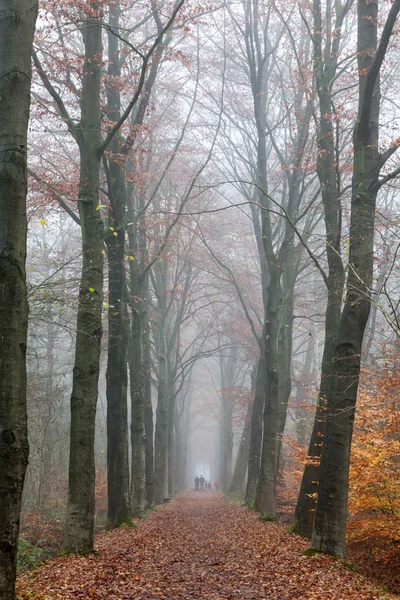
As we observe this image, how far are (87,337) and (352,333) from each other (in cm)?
412

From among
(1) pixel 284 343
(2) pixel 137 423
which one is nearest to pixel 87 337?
(2) pixel 137 423

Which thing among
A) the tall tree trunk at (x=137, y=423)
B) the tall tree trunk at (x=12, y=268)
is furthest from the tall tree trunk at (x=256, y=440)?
the tall tree trunk at (x=12, y=268)

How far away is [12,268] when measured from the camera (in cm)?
432

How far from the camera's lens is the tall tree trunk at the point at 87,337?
795 centimetres

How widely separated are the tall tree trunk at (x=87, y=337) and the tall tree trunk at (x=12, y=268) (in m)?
3.46

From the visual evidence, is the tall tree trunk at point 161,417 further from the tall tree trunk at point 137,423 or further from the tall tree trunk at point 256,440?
the tall tree trunk at point 137,423

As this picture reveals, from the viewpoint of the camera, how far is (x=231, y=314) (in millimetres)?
30562

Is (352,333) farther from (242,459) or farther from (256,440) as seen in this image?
(242,459)

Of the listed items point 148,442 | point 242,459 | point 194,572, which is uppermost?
point 148,442

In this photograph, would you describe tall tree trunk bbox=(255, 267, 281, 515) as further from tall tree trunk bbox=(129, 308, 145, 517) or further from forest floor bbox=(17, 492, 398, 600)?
forest floor bbox=(17, 492, 398, 600)

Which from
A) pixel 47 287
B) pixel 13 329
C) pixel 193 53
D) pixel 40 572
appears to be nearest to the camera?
pixel 13 329

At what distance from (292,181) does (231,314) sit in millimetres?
15625

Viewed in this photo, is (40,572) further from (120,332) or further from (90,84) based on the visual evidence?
(90,84)

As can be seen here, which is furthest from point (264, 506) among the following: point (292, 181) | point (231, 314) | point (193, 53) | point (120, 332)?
point (231, 314)
